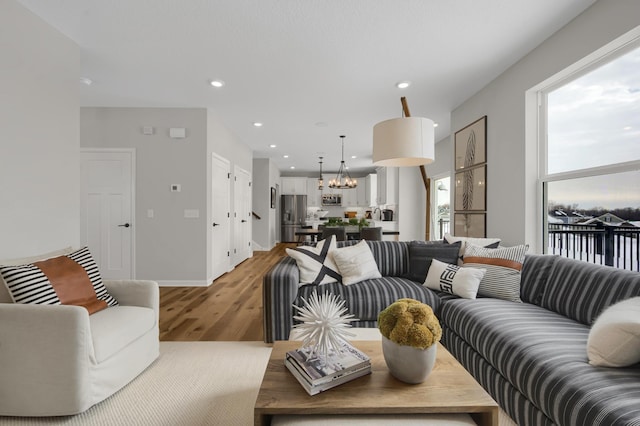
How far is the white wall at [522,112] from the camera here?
7.19ft

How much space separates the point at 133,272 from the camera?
4.54 m

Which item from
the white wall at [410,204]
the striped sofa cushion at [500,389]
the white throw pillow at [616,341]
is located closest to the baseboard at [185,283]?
the striped sofa cushion at [500,389]

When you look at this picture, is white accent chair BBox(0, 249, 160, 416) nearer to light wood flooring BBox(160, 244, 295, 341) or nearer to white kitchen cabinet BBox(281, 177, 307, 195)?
light wood flooring BBox(160, 244, 295, 341)

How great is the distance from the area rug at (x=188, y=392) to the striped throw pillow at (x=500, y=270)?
6.04 feet

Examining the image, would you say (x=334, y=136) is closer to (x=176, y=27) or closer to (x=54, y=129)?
(x=176, y=27)

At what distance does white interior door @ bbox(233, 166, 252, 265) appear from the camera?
6188 mm

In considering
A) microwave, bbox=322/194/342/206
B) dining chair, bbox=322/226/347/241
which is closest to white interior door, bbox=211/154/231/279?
dining chair, bbox=322/226/347/241

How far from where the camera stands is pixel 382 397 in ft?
3.72

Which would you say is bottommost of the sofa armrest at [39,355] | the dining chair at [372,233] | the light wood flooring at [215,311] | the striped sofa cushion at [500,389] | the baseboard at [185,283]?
the light wood flooring at [215,311]

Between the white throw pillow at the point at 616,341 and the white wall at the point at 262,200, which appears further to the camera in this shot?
the white wall at the point at 262,200

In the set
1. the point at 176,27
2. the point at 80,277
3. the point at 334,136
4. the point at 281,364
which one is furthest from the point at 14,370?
the point at 334,136

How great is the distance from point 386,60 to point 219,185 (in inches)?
130

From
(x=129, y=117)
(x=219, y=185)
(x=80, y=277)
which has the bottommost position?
(x=80, y=277)

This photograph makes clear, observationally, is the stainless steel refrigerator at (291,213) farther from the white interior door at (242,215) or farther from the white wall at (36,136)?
the white wall at (36,136)
